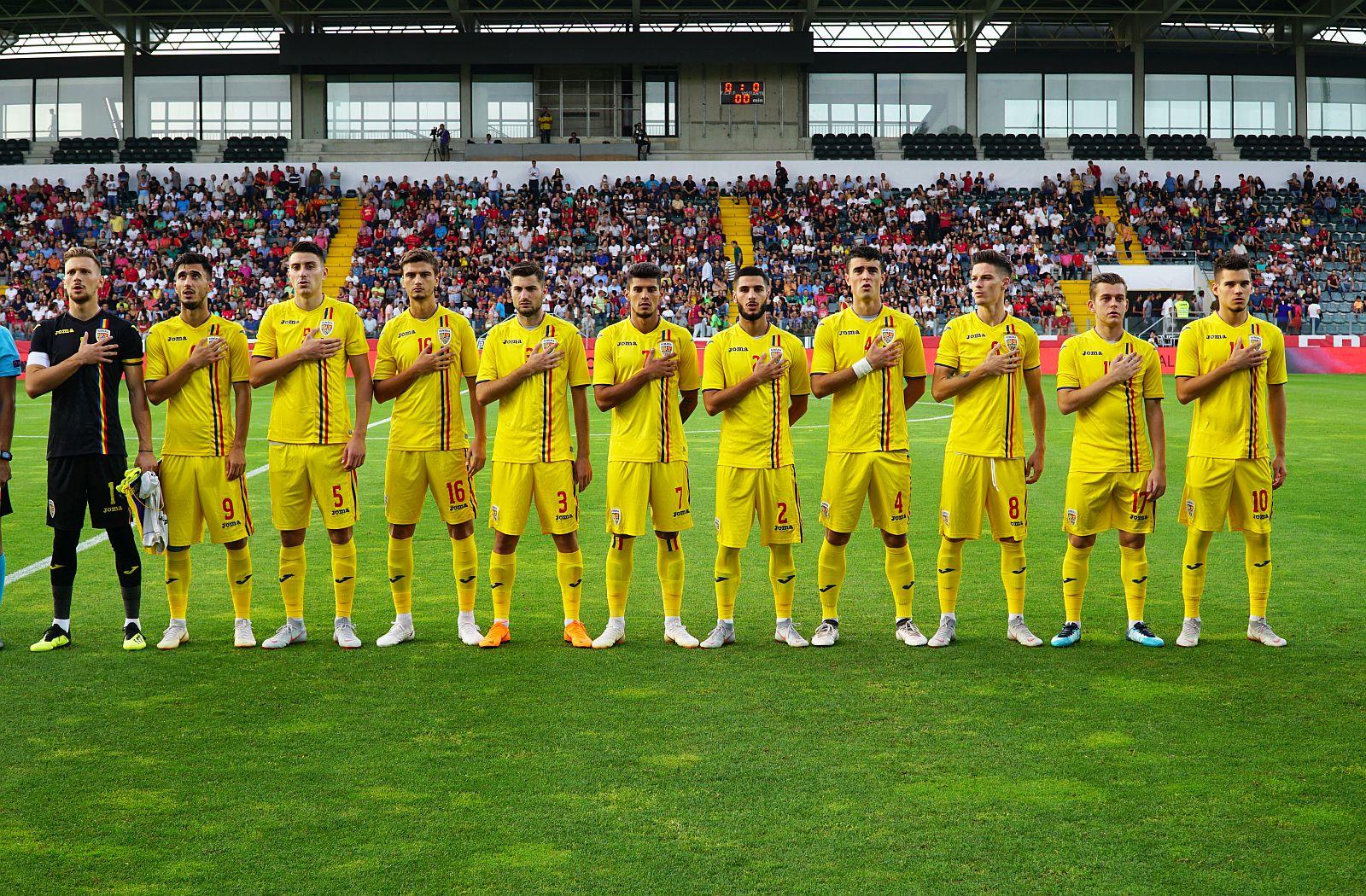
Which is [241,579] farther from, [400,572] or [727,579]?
[727,579]

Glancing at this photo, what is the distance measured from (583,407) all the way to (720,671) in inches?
70.2

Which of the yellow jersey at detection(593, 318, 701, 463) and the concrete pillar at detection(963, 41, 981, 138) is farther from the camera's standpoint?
the concrete pillar at detection(963, 41, 981, 138)

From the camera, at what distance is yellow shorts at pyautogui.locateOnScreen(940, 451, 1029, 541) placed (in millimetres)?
7207

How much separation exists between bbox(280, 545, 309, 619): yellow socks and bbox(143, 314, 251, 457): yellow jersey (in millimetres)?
724

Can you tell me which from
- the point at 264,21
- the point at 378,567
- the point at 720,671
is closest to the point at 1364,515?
the point at 720,671

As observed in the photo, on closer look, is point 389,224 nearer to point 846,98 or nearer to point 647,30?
point 647,30

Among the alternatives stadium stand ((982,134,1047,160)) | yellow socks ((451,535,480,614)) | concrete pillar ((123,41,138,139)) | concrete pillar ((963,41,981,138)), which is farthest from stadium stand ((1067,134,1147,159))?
yellow socks ((451,535,480,614))

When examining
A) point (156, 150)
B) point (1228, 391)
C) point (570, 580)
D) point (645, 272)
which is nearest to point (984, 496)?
point (1228, 391)

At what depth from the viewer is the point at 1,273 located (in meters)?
38.6

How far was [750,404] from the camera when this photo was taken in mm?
7148

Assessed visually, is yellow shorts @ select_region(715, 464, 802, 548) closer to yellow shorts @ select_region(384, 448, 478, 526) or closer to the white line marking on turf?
yellow shorts @ select_region(384, 448, 478, 526)

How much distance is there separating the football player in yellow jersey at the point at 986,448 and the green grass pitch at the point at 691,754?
0.38 m

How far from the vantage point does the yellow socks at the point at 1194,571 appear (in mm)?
7180

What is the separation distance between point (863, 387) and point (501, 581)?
243 centimetres
